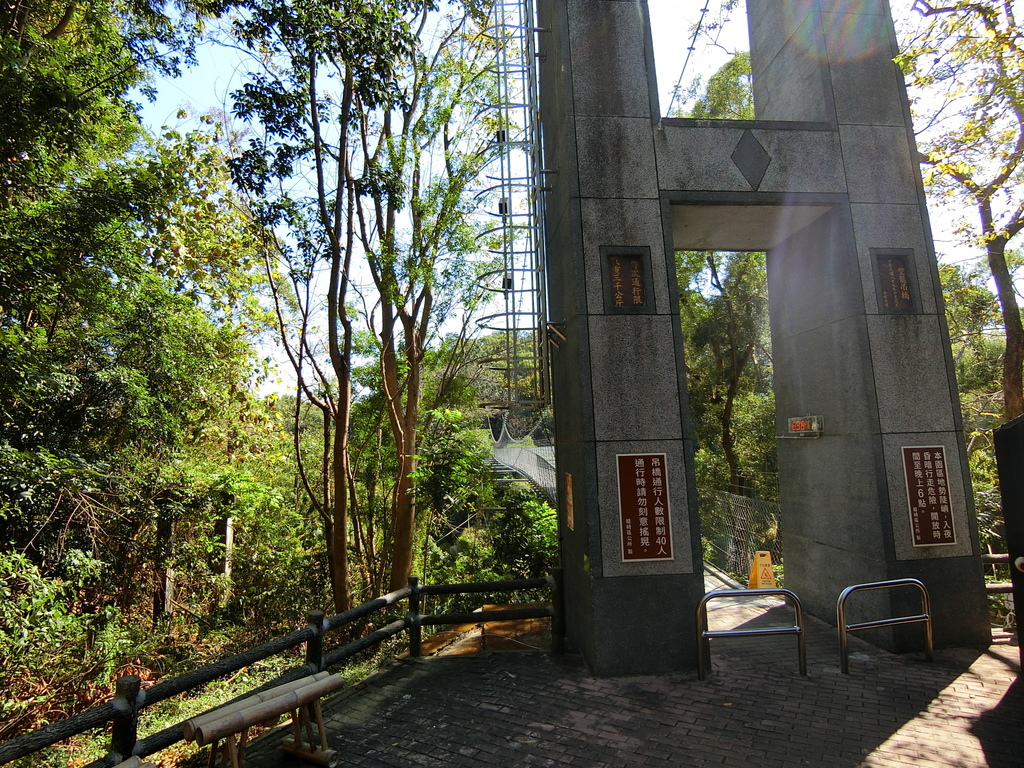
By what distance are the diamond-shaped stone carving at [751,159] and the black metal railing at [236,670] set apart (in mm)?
3991

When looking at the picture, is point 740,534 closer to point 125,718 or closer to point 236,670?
point 236,670

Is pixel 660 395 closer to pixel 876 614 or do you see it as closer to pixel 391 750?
pixel 876 614

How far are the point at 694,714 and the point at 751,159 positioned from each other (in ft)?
14.9

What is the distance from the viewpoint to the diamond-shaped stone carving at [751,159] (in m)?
5.01

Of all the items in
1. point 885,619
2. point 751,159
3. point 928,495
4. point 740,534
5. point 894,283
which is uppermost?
point 751,159

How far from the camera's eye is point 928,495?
15.3ft

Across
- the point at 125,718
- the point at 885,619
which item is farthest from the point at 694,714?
the point at 125,718

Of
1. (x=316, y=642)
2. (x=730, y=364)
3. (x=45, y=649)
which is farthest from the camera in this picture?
(x=730, y=364)

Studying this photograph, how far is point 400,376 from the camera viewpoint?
404 inches

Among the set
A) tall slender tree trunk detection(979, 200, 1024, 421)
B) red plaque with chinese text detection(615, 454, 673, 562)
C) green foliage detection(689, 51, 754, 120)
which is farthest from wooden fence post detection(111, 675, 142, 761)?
green foliage detection(689, 51, 754, 120)

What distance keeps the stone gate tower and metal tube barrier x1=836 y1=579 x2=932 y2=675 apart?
0.16 m

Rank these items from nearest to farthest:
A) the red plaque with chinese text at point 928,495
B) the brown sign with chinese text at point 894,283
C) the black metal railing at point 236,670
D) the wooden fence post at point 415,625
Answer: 1. the black metal railing at point 236,670
2. the red plaque with chinese text at point 928,495
3. the wooden fence post at point 415,625
4. the brown sign with chinese text at point 894,283

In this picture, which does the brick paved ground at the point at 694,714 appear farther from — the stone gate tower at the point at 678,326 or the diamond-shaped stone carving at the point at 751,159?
the diamond-shaped stone carving at the point at 751,159

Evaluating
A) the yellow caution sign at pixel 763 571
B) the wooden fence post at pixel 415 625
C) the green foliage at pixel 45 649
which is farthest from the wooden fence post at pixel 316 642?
the yellow caution sign at pixel 763 571
